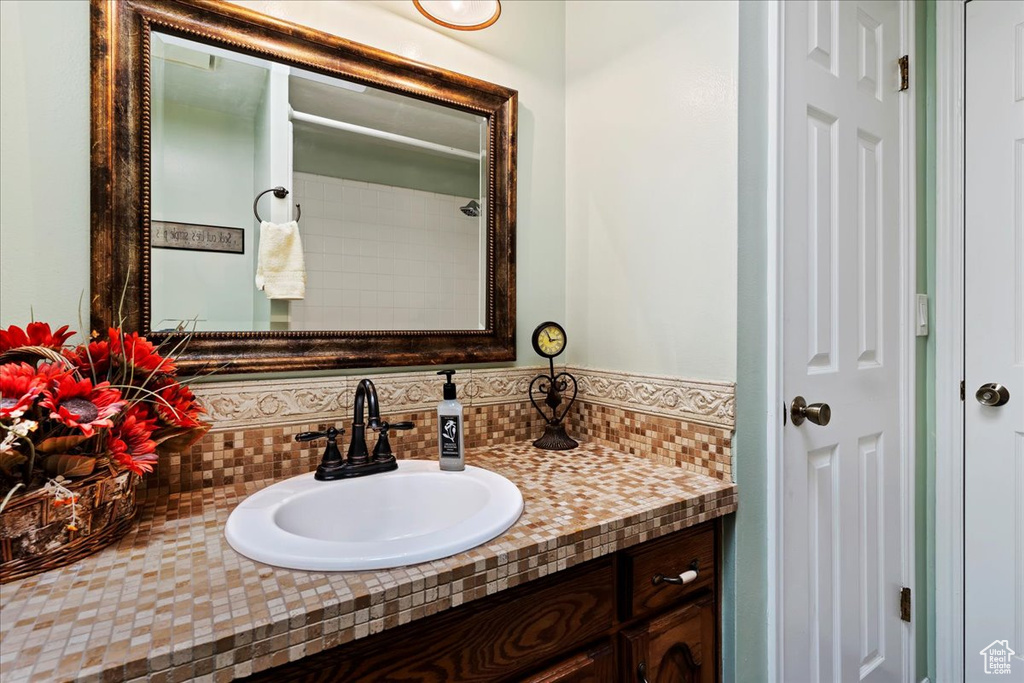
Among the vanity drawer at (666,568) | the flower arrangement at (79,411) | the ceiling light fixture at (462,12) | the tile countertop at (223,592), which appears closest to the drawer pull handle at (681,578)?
the vanity drawer at (666,568)

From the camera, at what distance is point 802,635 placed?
1.18m

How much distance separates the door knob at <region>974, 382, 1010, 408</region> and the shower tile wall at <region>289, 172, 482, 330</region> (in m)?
1.49

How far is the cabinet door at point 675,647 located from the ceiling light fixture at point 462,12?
1422mm

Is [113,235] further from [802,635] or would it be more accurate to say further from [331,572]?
[802,635]

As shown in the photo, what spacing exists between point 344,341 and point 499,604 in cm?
72

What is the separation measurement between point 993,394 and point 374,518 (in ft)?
5.66

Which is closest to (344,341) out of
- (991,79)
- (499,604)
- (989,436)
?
(499,604)

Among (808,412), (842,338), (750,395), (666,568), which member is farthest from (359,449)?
(842,338)

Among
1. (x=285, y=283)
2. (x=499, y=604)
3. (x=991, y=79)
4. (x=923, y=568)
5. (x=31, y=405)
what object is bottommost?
(x=923, y=568)

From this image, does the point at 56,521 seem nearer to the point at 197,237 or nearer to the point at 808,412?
the point at 197,237

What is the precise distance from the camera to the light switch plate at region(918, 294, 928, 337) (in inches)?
59.8

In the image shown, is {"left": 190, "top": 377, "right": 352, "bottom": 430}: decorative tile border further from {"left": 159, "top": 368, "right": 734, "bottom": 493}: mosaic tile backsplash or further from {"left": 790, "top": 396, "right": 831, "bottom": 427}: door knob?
{"left": 790, "top": 396, "right": 831, "bottom": 427}: door knob

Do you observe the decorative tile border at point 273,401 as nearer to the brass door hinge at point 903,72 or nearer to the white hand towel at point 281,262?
the white hand towel at point 281,262

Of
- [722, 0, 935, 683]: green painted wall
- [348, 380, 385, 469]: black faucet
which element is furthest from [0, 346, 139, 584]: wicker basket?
[722, 0, 935, 683]: green painted wall
